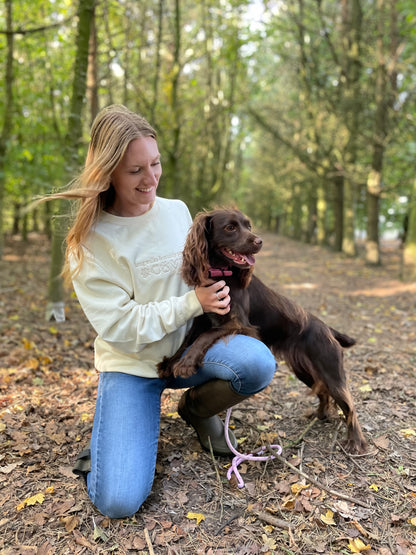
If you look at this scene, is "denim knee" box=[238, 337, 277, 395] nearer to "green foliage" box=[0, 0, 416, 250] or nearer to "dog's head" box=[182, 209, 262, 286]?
"dog's head" box=[182, 209, 262, 286]

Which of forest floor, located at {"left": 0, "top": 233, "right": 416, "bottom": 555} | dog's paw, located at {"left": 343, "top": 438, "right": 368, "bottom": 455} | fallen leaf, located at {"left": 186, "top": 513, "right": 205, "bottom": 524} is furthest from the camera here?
dog's paw, located at {"left": 343, "top": 438, "right": 368, "bottom": 455}

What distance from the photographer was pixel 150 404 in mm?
2605

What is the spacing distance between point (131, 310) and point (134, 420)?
24.2 inches

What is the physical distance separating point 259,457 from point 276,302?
36.6 inches

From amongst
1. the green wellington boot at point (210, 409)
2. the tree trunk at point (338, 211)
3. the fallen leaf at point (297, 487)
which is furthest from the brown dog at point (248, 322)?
the tree trunk at point (338, 211)

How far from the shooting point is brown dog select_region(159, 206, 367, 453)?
2.45 metres

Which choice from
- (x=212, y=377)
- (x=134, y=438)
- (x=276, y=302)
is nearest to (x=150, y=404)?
(x=134, y=438)

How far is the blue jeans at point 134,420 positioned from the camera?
2.27 meters

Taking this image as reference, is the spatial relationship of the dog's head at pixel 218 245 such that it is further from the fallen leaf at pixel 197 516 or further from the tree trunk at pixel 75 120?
the tree trunk at pixel 75 120

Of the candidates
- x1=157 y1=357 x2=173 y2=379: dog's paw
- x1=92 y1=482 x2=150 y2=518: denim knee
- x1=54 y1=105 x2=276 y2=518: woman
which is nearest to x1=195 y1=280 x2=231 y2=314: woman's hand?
x1=54 y1=105 x2=276 y2=518: woman

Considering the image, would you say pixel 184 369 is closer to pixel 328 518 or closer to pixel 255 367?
pixel 255 367

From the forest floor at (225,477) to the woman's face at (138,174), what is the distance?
1.60 meters

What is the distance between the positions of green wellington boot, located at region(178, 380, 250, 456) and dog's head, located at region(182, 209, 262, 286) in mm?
648

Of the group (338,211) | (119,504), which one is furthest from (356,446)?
(338,211)
